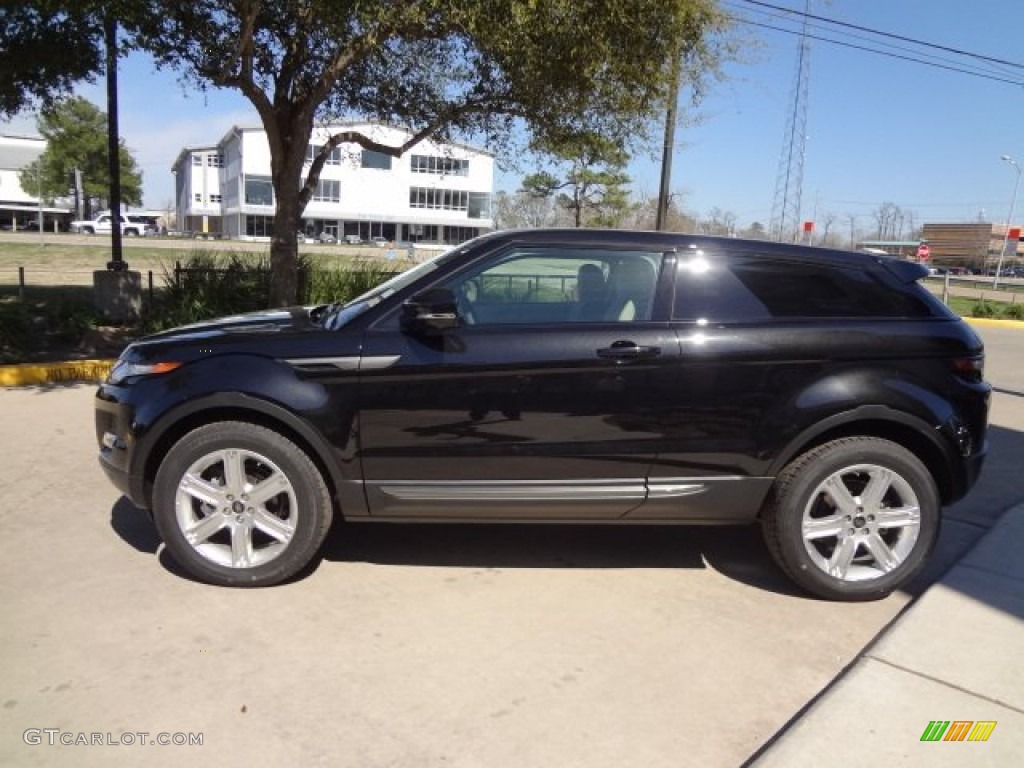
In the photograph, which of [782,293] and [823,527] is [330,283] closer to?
[782,293]

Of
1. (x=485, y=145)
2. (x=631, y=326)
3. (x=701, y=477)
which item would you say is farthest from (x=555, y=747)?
(x=485, y=145)

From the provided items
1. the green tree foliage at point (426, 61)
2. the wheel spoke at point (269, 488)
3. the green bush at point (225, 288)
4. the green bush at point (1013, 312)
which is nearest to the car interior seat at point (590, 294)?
the wheel spoke at point (269, 488)

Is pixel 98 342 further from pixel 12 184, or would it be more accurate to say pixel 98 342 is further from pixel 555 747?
pixel 12 184

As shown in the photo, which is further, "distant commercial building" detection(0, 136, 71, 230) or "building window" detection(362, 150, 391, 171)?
"distant commercial building" detection(0, 136, 71, 230)

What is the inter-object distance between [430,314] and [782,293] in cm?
172

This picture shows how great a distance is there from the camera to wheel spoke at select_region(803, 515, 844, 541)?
385 cm

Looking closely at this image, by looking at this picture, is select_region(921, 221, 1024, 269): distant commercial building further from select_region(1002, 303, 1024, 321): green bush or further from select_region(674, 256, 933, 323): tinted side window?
select_region(674, 256, 933, 323): tinted side window

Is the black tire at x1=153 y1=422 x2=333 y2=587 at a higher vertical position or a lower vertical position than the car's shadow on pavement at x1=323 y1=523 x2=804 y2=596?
higher

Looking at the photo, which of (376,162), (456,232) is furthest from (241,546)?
(456,232)

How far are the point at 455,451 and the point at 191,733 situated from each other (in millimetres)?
1559

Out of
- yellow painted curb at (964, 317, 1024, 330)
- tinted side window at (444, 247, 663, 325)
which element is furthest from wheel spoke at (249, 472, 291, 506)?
yellow painted curb at (964, 317, 1024, 330)

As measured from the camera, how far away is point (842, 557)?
3.88 metres

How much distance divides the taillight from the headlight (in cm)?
370

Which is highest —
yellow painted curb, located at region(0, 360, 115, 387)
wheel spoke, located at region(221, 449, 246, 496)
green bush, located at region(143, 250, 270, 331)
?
green bush, located at region(143, 250, 270, 331)
